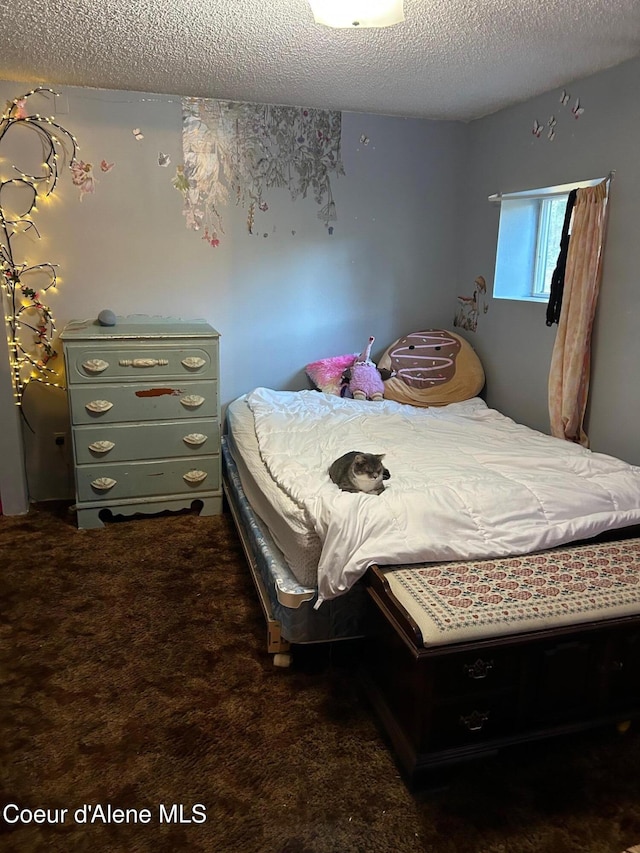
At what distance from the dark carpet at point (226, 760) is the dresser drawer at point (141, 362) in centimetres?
111

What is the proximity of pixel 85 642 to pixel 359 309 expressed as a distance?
250cm

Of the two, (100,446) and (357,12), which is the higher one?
(357,12)

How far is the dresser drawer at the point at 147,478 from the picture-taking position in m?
3.20

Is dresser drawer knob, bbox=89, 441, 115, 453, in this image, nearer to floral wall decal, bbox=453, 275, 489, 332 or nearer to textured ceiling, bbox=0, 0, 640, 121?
textured ceiling, bbox=0, 0, 640, 121

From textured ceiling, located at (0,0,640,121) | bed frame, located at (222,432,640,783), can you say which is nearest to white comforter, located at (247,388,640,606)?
bed frame, located at (222,432,640,783)

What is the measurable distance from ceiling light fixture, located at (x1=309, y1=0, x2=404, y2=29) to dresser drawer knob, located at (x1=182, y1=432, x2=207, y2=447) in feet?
6.63

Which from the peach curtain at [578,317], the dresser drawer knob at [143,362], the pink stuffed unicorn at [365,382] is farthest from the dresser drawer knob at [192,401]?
the peach curtain at [578,317]

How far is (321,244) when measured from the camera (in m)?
3.79

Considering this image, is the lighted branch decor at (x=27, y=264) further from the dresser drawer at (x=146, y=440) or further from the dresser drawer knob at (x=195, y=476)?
the dresser drawer knob at (x=195, y=476)

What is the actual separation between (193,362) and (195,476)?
616mm

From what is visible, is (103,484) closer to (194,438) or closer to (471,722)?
(194,438)

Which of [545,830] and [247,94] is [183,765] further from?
[247,94]

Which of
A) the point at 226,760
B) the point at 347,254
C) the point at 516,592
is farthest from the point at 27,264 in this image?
the point at 516,592

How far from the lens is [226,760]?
1793 mm
